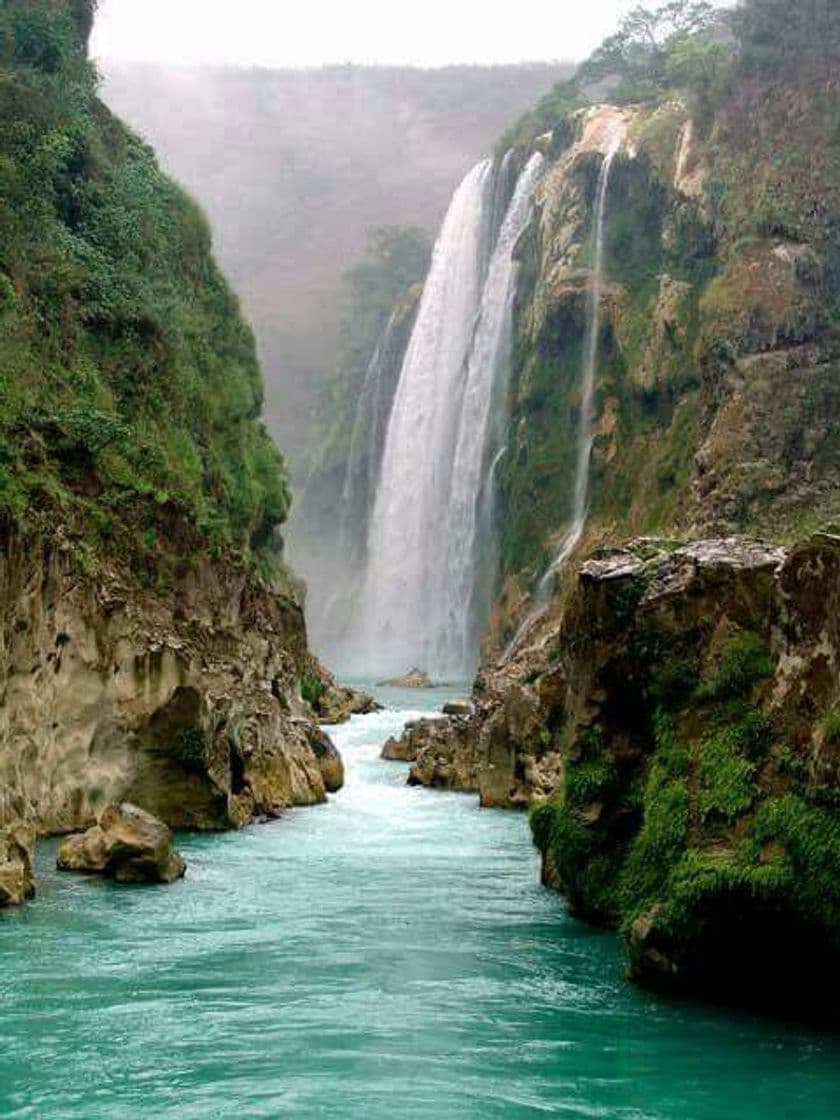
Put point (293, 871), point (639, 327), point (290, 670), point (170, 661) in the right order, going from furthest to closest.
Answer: point (639, 327), point (290, 670), point (170, 661), point (293, 871)

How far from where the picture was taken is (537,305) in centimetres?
4844

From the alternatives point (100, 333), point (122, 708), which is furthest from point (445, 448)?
point (122, 708)

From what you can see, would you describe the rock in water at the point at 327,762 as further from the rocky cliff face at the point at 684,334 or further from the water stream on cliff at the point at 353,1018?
the rocky cliff face at the point at 684,334

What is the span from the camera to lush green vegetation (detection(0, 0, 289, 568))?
61.8ft

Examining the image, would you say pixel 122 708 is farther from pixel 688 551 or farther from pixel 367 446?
pixel 367 446

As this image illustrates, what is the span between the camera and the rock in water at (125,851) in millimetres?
13414

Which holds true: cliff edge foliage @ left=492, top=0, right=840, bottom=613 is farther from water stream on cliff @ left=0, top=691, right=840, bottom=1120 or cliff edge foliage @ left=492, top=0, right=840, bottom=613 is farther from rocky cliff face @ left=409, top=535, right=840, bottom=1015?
water stream on cliff @ left=0, top=691, right=840, bottom=1120

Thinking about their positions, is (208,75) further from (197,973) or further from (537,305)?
(197,973)

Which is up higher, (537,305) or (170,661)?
(537,305)

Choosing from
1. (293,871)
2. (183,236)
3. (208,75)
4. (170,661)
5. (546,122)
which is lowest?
(293,871)

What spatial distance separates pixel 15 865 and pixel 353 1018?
4636 millimetres

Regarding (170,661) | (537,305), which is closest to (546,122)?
(537,305)

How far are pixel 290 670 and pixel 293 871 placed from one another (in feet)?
37.9

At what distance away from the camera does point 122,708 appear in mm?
17000
